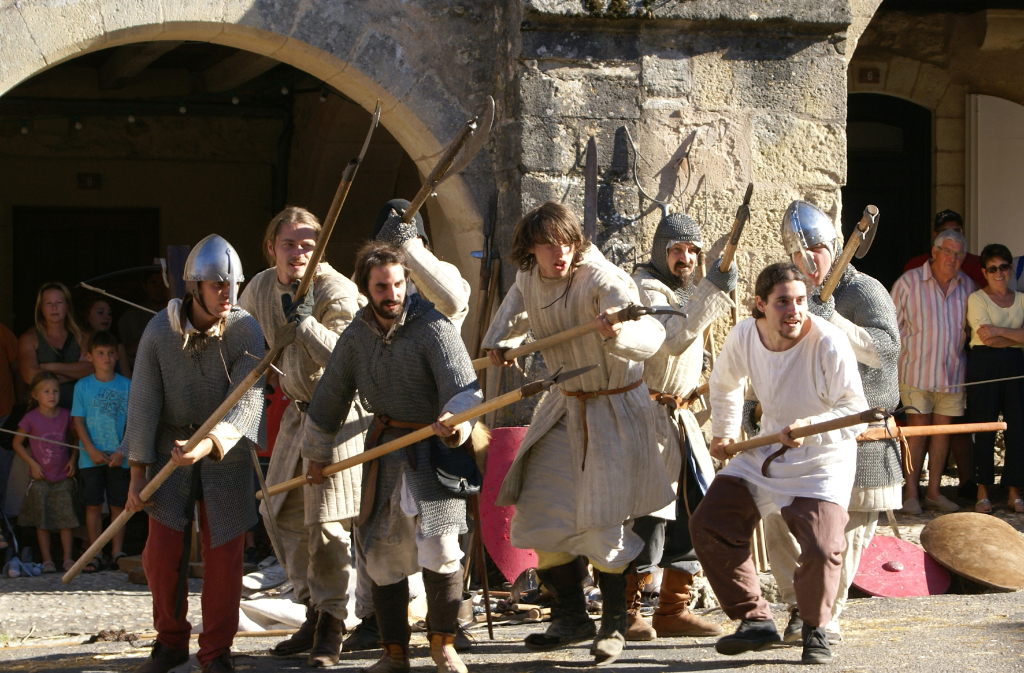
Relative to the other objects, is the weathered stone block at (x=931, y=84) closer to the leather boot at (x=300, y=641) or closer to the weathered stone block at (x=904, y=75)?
the weathered stone block at (x=904, y=75)

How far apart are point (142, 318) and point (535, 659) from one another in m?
4.36

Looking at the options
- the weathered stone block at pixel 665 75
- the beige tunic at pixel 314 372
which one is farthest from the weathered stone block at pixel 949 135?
the beige tunic at pixel 314 372

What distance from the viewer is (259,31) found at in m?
5.32

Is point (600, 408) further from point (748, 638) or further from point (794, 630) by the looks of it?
point (794, 630)

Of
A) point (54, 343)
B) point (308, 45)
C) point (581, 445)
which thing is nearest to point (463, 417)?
point (581, 445)

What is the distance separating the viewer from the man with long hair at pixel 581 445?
4070 mm

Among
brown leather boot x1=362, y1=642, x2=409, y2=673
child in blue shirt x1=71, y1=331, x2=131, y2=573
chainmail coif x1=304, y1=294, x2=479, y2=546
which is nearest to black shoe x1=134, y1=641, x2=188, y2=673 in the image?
brown leather boot x1=362, y1=642, x2=409, y2=673

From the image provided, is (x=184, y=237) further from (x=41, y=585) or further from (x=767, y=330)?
(x=767, y=330)

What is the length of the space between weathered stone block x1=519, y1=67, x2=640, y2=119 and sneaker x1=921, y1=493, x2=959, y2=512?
2.92 meters

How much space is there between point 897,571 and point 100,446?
3.75 m

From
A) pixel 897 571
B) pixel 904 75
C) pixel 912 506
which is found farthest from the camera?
pixel 904 75

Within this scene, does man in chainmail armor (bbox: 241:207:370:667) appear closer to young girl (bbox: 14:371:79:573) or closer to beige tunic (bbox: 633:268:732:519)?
beige tunic (bbox: 633:268:732:519)

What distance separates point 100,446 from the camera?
6.07 metres

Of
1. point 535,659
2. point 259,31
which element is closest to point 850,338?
point 535,659
